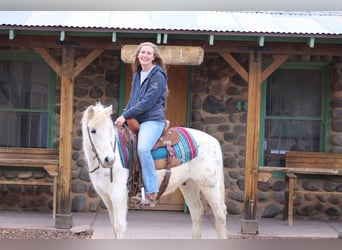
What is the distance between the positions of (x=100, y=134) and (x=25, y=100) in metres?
4.07

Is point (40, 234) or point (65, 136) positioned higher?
point (65, 136)

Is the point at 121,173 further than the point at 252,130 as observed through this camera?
No

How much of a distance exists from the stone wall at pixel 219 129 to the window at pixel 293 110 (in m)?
0.24

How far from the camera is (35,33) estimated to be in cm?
642

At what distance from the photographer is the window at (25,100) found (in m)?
7.83

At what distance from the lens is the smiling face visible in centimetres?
443

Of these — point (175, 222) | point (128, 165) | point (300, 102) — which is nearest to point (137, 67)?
point (128, 165)

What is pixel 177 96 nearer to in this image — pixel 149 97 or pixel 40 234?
pixel 40 234

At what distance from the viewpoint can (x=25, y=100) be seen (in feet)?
25.7

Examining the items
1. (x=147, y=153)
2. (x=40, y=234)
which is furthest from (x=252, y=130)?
(x=40, y=234)

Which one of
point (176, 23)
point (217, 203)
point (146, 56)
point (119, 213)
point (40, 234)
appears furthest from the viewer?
point (176, 23)

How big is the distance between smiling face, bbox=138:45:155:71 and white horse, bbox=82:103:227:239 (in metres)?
0.56

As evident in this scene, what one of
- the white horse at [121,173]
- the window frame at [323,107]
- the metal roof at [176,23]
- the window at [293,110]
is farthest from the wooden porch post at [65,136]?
the window at [293,110]

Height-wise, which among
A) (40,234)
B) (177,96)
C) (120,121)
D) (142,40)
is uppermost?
(142,40)
